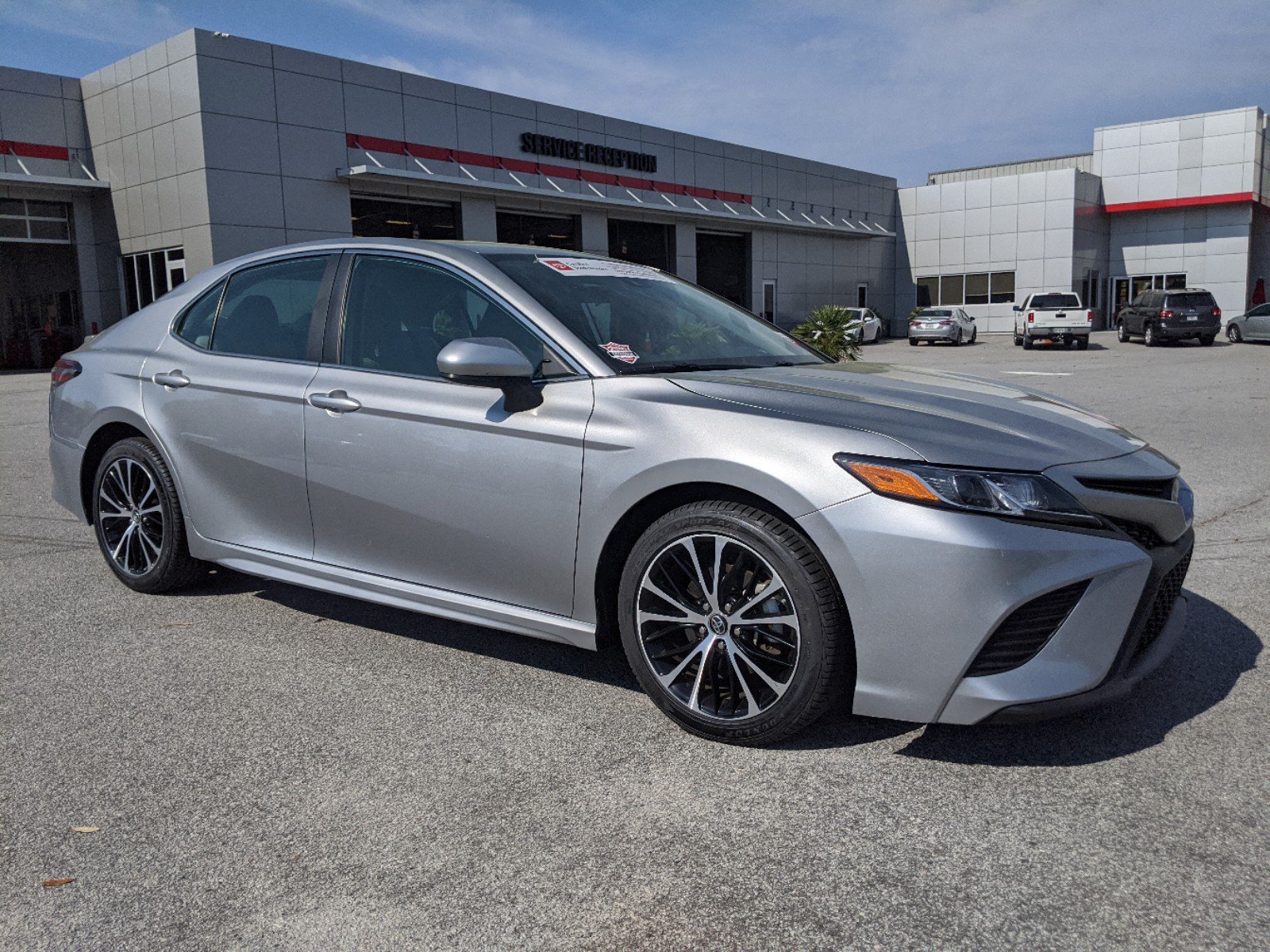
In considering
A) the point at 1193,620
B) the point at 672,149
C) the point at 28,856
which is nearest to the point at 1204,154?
the point at 672,149

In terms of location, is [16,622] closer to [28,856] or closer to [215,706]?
[215,706]

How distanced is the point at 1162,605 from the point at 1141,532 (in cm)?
30

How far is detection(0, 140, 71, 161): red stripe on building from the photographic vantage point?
87.1 ft

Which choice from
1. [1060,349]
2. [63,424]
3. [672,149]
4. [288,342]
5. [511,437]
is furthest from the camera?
[672,149]

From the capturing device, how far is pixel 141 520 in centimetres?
485

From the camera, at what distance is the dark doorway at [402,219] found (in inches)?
1136

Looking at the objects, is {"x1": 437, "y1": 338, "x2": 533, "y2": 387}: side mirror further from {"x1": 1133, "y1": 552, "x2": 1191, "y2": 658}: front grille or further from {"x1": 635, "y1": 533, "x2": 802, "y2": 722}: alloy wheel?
{"x1": 1133, "y1": 552, "x2": 1191, "y2": 658}: front grille

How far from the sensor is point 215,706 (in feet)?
11.7

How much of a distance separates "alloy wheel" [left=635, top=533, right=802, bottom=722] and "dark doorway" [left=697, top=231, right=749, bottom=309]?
124 feet

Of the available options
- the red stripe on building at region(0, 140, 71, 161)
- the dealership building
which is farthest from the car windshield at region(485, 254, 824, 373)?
the red stripe on building at region(0, 140, 71, 161)

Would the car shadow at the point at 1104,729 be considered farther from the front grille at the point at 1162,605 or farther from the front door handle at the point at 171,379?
the front door handle at the point at 171,379

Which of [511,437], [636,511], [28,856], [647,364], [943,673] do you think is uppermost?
[647,364]

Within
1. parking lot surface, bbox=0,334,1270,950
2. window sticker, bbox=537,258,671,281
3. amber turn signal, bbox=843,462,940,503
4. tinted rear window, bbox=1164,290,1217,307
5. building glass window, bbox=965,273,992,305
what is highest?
building glass window, bbox=965,273,992,305

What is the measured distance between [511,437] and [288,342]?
1371 mm
